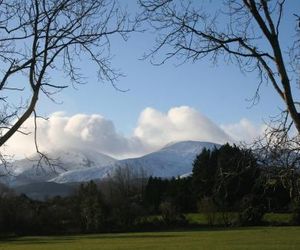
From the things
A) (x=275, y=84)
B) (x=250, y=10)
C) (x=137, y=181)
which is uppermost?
(x=137, y=181)

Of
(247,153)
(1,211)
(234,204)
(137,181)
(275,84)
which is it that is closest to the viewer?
(275,84)

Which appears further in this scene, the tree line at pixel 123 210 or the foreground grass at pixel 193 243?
the tree line at pixel 123 210

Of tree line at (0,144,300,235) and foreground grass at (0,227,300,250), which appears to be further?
tree line at (0,144,300,235)

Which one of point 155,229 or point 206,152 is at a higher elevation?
point 206,152

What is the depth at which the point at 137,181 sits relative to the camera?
148 metres

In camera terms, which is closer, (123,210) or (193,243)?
(193,243)

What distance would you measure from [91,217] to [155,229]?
37.9ft

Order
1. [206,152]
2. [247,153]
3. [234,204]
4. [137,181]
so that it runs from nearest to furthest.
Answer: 1. [247,153]
2. [234,204]
3. [206,152]
4. [137,181]

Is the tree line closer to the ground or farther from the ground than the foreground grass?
farther from the ground

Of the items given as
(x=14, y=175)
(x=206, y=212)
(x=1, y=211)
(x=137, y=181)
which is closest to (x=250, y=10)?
(x=14, y=175)

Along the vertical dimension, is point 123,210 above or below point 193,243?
above

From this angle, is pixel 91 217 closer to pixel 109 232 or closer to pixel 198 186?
pixel 109 232

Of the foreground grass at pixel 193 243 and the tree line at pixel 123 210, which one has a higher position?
the tree line at pixel 123 210

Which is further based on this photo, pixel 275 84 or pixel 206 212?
pixel 206 212
